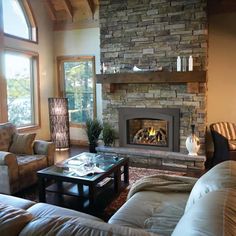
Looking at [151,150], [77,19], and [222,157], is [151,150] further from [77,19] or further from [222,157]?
[77,19]

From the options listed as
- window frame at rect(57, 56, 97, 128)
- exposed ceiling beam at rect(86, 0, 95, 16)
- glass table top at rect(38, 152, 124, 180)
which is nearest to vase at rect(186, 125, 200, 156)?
glass table top at rect(38, 152, 124, 180)

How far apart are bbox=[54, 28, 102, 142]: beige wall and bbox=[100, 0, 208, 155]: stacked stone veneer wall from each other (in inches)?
28.1

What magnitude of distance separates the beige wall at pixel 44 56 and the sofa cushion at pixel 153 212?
14.8ft

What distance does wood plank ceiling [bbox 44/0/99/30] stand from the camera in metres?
6.06

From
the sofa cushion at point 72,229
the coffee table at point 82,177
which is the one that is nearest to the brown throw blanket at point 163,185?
the coffee table at point 82,177

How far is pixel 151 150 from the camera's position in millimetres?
5109

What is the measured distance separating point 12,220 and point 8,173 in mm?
2422

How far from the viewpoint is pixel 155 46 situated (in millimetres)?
5008

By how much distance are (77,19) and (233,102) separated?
387 centimetres

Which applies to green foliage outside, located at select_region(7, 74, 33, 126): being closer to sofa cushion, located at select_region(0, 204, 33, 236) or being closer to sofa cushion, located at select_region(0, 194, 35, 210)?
sofa cushion, located at select_region(0, 194, 35, 210)

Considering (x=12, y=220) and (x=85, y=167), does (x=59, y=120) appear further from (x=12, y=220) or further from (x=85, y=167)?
(x=12, y=220)

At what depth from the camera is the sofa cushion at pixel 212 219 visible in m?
1.03

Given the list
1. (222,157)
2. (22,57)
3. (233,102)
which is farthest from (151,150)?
(22,57)

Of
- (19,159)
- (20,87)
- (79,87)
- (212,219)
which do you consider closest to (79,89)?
(79,87)
